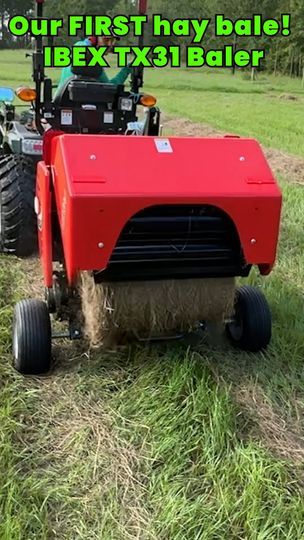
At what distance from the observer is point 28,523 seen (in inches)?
81.5

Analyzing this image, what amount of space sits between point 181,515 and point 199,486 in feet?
0.63

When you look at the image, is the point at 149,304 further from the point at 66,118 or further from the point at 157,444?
the point at 66,118

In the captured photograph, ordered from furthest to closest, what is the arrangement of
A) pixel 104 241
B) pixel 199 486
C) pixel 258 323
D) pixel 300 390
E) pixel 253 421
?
1. pixel 258 323
2. pixel 300 390
3. pixel 253 421
4. pixel 104 241
5. pixel 199 486

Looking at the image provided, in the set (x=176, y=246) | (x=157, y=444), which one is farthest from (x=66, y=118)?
(x=157, y=444)

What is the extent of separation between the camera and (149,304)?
9.12 feet

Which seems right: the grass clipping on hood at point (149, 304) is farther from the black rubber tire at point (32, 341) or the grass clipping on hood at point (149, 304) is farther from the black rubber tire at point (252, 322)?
the black rubber tire at point (252, 322)

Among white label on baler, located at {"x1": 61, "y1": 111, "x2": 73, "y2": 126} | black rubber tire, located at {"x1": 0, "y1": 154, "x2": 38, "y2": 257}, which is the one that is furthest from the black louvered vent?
white label on baler, located at {"x1": 61, "y1": 111, "x2": 73, "y2": 126}

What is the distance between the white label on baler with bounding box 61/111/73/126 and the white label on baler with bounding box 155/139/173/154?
199cm

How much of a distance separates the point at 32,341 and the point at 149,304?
575 millimetres

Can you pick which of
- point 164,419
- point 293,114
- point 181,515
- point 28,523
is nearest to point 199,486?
point 181,515

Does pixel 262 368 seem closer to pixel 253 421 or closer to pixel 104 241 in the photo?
pixel 253 421

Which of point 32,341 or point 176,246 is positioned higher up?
point 176,246

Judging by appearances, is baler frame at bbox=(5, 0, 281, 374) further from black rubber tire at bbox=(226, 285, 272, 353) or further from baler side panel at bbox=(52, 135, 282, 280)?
black rubber tire at bbox=(226, 285, 272, 353)

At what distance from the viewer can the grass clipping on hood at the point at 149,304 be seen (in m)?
2.74
